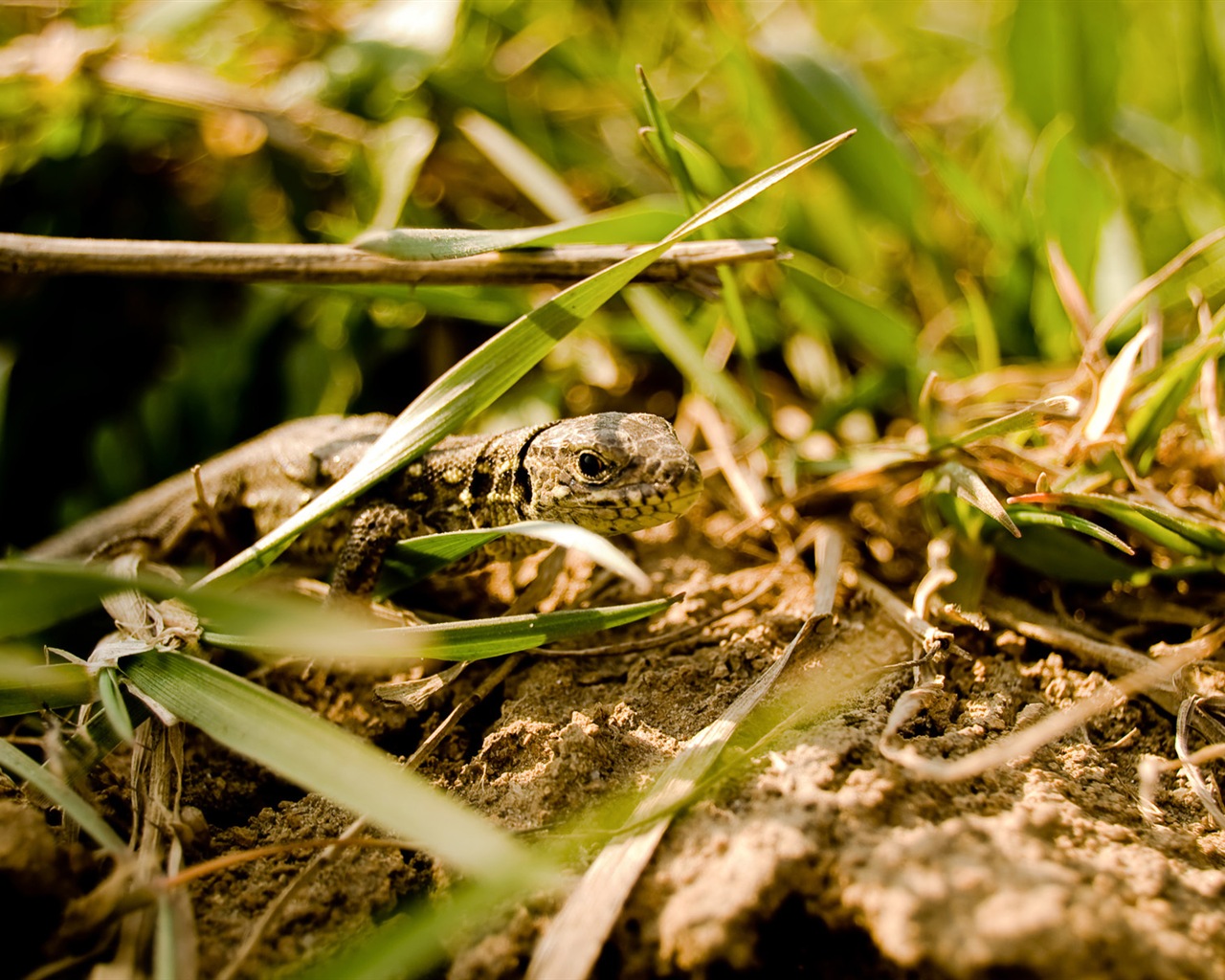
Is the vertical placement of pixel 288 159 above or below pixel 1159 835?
above

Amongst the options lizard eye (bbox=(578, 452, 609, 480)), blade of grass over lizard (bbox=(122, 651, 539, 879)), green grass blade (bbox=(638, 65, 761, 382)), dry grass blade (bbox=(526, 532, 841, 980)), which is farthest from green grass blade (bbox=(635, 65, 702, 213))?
blade of grass over lizard (bbox=(122, 651, 539, 879))

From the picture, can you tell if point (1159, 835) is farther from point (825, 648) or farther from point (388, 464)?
point (388, 464)

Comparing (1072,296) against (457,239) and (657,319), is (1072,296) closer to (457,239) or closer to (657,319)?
(657,319)

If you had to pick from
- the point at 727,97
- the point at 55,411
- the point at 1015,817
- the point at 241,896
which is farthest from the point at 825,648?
the point at 55,411

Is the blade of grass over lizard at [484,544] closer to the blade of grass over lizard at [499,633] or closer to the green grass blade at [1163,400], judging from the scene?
the blade of grass over lizard at [499,633]

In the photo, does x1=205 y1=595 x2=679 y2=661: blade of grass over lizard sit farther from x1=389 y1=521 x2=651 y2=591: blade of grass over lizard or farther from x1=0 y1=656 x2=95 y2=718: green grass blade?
x1=0 y1=656 x2=95 y2=718: green grass blade

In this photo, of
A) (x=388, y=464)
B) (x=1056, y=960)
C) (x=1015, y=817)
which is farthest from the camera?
(x=388, y=464)

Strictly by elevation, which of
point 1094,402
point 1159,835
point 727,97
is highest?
point 727,97
